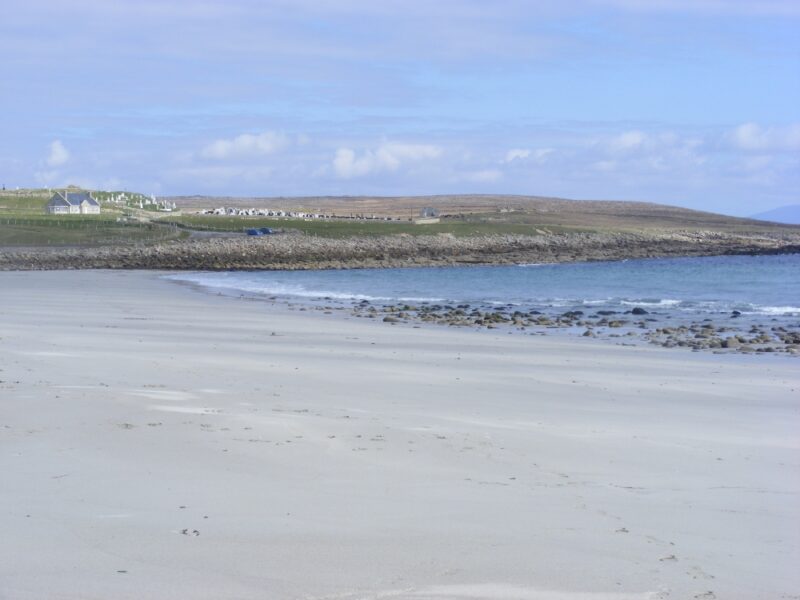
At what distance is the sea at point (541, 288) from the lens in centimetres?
3103

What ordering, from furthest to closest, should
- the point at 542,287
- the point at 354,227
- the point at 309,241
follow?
the point at 354,227 < the point at 309,241 < the point at 542,287

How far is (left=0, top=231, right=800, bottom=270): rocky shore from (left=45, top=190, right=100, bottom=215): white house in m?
28.1

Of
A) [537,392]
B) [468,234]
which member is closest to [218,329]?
[537,392]

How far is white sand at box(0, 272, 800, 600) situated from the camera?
5012 mm

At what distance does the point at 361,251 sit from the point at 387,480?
214ft

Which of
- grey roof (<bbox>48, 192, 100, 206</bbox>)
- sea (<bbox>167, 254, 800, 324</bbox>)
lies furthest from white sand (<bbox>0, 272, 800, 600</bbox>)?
grey roof (<bbox>48, 192, 100, 206</bbox>)

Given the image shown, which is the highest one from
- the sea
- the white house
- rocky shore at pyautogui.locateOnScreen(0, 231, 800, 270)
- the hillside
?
the hillside

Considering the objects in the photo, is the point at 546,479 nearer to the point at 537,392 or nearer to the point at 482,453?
the point at 482,453

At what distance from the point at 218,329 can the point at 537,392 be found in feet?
31.2

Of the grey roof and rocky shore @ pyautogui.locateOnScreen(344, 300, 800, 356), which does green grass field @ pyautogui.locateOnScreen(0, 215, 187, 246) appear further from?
rocky shore @ pyautogui.locateOnScreen(344, 300, 800, 356)

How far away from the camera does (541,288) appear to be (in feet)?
135

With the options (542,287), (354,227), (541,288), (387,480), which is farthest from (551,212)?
(387,480)

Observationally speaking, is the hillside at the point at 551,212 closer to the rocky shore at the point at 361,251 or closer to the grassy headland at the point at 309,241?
the grassy headland at the point at 309,241

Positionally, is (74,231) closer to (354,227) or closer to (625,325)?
(354,227)
